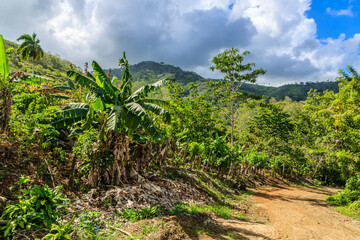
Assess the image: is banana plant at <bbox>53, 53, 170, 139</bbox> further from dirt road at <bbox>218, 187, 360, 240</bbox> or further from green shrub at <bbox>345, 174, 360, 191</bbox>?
green shrub at <bbox>345, 174, 360, 191</bbox>

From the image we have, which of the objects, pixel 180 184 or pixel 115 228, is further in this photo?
pixel 180 184

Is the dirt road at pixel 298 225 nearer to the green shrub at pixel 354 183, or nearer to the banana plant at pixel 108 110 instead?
the green shrub at pixel 354 183

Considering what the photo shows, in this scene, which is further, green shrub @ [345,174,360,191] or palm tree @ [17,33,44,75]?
palm tree @ [17,33,44,75]

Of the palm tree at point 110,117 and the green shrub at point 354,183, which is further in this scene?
the green shrub at point 354,183

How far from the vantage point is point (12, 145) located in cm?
698

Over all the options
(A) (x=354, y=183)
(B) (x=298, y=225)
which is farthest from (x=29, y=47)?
(A) (x=354, y=183)

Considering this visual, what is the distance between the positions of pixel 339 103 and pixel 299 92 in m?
164

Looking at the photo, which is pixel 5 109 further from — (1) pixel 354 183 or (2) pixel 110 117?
(1) pixel 354 183

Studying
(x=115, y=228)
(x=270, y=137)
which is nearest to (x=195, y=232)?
(x=115, y=228)

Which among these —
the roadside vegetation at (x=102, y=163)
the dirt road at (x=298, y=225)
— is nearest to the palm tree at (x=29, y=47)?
the roadside vegetation at (x=102, y=163)

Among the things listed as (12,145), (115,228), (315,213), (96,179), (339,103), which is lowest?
(315,213)

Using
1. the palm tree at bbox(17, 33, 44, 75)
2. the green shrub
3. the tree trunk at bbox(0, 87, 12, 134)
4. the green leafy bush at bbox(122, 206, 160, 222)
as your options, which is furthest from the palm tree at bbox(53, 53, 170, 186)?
the palm tree at bbox(17, 33, 44, 75)

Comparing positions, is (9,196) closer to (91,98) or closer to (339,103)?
(91,98)

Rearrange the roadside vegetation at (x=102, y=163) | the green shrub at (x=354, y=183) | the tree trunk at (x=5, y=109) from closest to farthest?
the roadside vegetation at (x=102, y=163) < the tree trunk at (x=5, y=109) < the green shrub at (x=354, y=183)
